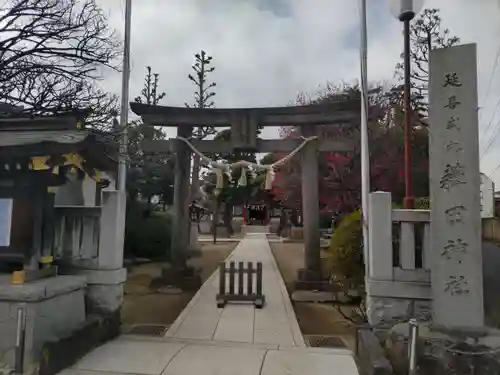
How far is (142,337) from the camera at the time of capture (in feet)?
19.5

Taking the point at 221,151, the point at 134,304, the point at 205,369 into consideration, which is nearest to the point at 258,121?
the point at 221,151

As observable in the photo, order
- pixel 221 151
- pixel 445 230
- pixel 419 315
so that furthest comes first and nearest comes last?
1. pixel 221 151
2. pixel 419 315
3. pixel 445 230

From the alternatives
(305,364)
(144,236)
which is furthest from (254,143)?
(144,236)

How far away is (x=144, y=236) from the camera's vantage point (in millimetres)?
16062

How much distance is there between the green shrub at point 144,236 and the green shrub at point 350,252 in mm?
10644

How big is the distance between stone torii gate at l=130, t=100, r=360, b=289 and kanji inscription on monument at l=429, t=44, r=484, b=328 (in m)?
4.84

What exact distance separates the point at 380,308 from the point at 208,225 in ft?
112

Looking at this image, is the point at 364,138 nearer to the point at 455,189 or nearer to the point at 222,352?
the point at 455,189

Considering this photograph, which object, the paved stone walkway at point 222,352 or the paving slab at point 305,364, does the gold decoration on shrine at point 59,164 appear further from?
the paving slab at point 305,364

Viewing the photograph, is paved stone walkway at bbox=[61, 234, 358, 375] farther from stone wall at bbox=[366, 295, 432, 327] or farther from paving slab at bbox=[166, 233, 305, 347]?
stone wall at bbox=[366, 295, 432, 327]

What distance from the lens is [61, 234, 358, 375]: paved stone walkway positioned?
459 centimetres

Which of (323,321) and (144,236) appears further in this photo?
(144,236)

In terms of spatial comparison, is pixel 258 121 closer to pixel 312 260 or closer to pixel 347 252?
pixel 312 260

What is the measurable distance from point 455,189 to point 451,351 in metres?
1.79
